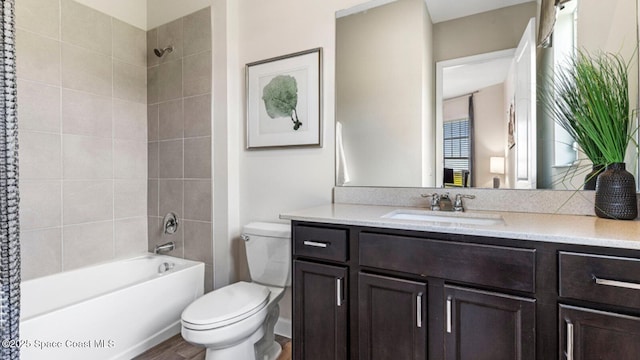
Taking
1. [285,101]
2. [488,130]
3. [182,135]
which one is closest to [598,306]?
[488,130]

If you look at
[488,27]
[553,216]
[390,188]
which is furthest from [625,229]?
[488,27]

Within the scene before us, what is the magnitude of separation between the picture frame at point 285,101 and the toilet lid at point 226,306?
925 millimetres

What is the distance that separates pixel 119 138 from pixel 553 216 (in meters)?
2.84

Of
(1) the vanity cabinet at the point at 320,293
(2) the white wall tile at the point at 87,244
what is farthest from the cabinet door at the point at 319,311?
(2) the white wall tile at the point at 87,244

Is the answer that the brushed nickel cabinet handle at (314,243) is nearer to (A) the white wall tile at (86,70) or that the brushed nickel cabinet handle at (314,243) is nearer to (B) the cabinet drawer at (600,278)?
Result: (B) the cabinet drawer at (600,278)

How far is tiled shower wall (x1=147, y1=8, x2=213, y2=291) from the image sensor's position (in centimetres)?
219

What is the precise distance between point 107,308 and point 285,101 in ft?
5.18

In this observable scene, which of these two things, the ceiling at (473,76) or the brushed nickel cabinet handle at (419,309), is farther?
the ceiling at (473,76)

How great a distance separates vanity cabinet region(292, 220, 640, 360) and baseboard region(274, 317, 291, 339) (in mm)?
698

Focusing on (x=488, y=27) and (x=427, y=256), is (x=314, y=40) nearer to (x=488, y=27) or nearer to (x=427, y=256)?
(x=488, y=27)

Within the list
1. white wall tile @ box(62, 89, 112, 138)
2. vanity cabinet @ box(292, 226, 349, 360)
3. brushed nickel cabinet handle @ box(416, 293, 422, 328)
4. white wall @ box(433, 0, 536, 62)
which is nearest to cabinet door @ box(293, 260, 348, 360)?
vanity cabinet @ box(292, 226, 349, 360)

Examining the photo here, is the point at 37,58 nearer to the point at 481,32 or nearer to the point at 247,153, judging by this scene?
the point at 247,153

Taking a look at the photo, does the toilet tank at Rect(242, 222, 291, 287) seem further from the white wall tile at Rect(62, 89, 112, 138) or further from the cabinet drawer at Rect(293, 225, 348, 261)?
the white wall tile at Rect(62, 89, 112, 138)

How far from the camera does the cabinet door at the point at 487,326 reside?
3.03 feet
